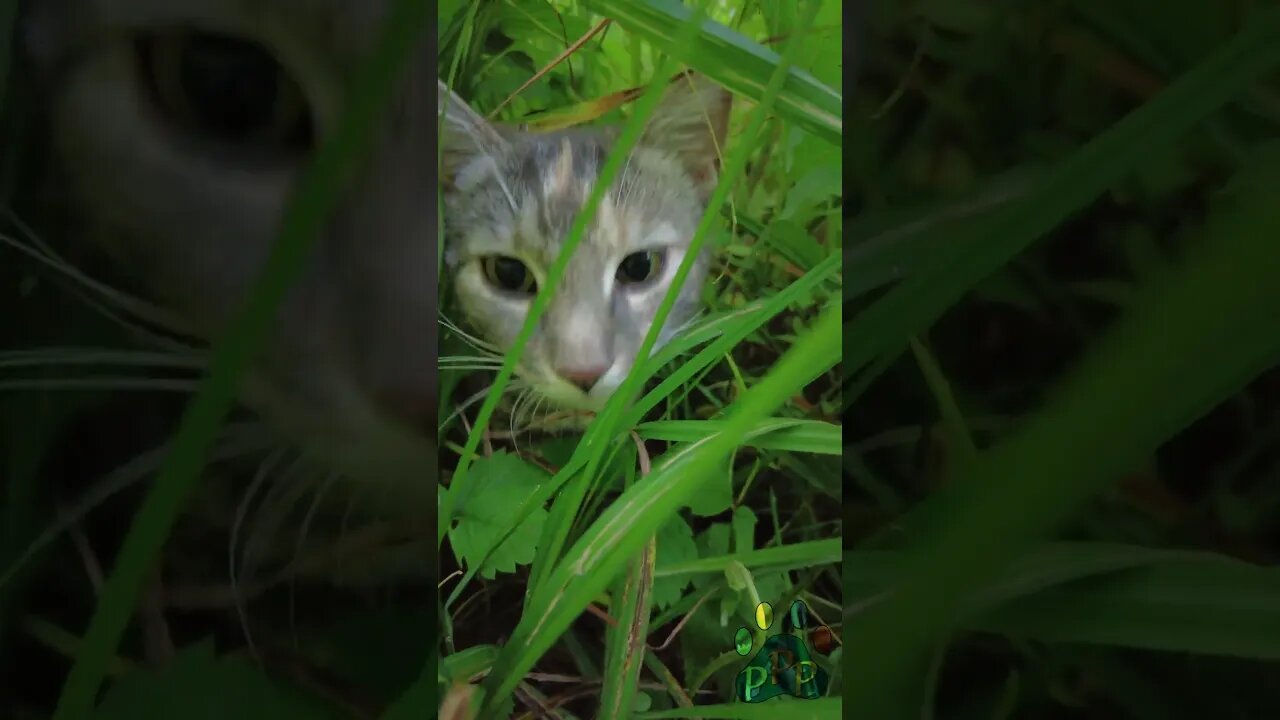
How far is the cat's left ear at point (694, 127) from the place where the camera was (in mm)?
587

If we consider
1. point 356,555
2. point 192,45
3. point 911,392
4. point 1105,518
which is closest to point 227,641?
point 356,555

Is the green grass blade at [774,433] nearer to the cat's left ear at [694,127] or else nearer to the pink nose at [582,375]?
the pink nose at [582,375]

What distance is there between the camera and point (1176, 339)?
40 centimetres

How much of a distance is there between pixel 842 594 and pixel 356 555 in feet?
1.19

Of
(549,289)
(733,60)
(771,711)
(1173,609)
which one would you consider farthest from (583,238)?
(1173,609)

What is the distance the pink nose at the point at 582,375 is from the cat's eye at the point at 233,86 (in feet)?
0.78

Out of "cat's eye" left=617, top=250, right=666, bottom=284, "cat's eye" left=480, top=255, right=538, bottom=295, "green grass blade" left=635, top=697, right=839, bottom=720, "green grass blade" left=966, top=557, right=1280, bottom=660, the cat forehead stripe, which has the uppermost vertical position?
the cat forehead stripe

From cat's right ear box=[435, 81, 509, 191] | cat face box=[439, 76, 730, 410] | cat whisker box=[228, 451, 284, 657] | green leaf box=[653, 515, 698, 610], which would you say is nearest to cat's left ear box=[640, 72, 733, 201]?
cat face box=[439, 76, 730, 410]

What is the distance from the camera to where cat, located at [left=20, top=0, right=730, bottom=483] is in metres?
0.56

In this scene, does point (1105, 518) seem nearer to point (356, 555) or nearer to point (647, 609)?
point (647, 609)

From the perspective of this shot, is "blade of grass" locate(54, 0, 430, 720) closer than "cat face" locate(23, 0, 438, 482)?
Yes

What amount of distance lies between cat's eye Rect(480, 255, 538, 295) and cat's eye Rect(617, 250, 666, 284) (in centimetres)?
7

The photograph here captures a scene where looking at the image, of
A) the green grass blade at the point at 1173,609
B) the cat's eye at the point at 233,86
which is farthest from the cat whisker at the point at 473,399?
the green grass blade at the point at 1173,609

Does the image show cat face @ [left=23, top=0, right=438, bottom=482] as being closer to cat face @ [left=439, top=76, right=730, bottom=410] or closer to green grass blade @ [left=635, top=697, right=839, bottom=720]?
cat face @ [left=439, top=76, right=730, bottom=410]
